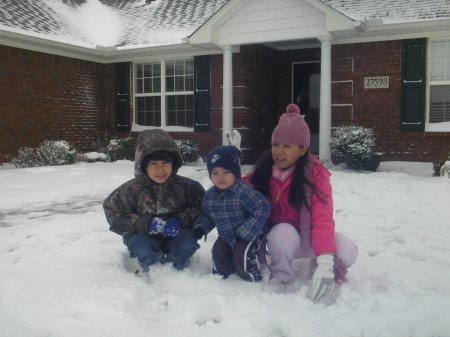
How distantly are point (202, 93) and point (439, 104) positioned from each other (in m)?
5.66

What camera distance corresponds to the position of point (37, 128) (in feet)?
38.8

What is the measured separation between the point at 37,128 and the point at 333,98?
7.41m

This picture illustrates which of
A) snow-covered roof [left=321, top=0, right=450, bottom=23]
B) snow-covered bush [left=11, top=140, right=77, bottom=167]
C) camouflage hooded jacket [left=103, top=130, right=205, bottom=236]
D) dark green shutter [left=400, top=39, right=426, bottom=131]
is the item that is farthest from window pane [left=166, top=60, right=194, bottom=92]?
camouflage hooded jacket [left=103, top=130, right=205, bottom=236]

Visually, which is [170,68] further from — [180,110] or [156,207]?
[156,207]

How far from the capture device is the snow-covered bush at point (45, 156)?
10727 mm

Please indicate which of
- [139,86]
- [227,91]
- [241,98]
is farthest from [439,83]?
Answer: [139,86]

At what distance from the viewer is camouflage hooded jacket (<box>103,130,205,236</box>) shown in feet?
10.6

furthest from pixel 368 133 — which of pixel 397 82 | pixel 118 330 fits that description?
pixel 118 330

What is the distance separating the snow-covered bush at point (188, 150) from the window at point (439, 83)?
18.0 ft

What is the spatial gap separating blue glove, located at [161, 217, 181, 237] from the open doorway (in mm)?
9910

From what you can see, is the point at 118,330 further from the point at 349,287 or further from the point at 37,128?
the point at 37,128

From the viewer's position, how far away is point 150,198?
10.9 feet

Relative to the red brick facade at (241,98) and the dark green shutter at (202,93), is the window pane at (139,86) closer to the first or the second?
the red brick facade at (241,98)

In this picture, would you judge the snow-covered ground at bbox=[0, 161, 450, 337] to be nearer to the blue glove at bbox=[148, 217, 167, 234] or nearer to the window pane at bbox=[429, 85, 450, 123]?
the blue glove at bbox=[148, 217, 167, 234]
